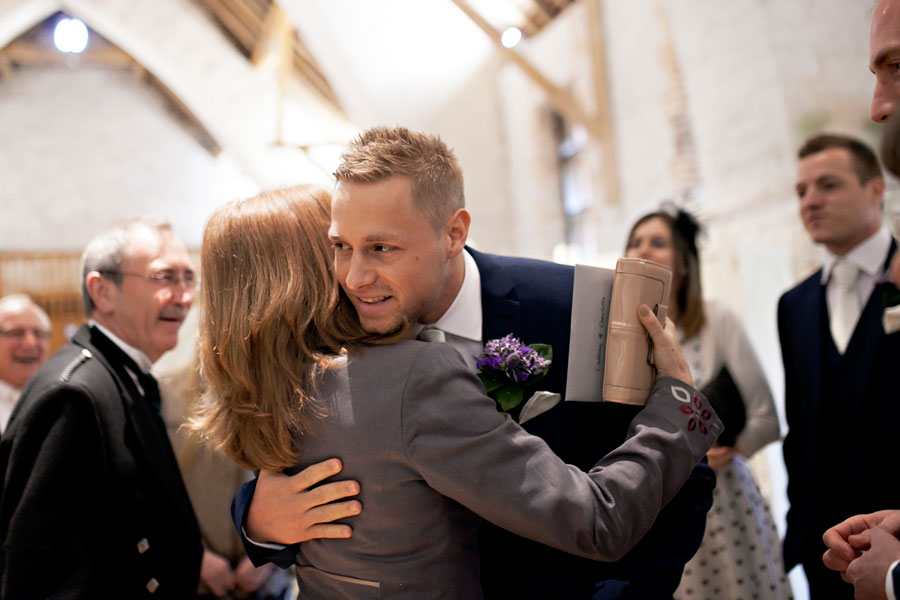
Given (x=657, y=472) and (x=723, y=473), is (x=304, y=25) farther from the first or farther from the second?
(x=657, y=472)

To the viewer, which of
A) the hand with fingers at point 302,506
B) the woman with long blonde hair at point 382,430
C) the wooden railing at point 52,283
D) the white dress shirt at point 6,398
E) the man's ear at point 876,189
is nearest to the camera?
the woman with long blonde hair at point 382,430

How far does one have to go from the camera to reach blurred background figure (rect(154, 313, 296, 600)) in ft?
10.2

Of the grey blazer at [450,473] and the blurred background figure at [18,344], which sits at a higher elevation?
the blurred background figure at [18,344]

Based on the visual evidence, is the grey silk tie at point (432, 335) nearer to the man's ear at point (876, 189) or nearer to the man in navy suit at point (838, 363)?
the man in navy suit at point (838, 363)

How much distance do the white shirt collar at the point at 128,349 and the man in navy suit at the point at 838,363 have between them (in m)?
2.46

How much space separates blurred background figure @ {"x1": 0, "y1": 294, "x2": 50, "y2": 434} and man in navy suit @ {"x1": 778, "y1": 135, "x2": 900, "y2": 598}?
151 inches

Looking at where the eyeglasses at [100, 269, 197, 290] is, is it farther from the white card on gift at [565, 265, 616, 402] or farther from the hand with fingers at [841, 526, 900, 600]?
the hand with fingers at [841, 526, 900, 600]

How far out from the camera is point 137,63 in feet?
16.8

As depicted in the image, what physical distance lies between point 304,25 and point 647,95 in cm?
318

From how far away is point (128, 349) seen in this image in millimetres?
2568

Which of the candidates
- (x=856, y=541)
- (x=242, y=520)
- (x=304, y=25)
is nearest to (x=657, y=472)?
(x=856, y=541)

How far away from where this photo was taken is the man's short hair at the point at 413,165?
5.19ft

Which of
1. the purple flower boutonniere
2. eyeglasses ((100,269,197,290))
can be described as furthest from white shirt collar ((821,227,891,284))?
eyeglasses ((100,269,197,290))

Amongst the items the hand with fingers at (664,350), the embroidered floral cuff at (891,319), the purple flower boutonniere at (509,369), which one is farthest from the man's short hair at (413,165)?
the embroidered floral cuff at (891,319)
